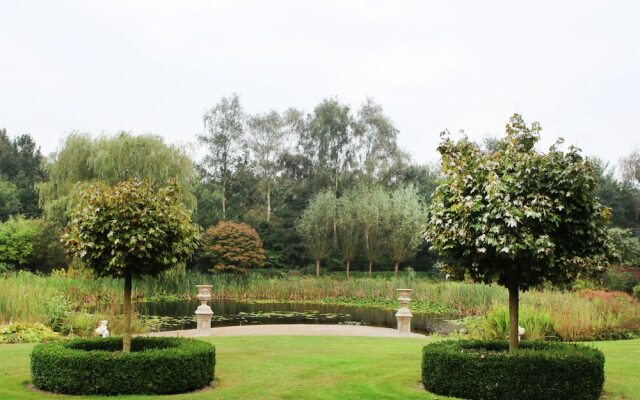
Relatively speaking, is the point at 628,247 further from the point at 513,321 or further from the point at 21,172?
the point at 21,172

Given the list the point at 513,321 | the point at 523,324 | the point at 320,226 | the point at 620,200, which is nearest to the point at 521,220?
the point at 513,321

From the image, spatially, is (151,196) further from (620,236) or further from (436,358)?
(620,236)

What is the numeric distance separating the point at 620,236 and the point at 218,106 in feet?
86.1

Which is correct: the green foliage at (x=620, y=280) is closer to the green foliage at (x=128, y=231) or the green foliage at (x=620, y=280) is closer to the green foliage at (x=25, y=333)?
the green foliage at (x=25, y=333)

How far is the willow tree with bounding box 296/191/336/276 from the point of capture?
34594mm

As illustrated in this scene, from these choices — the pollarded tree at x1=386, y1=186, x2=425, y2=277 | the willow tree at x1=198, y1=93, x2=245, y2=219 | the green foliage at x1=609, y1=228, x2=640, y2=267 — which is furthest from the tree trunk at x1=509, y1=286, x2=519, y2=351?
the willow tree at x1=198, y1=93, x2=245, y2=219

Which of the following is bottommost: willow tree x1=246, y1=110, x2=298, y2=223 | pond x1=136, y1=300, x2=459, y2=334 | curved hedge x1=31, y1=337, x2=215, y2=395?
pond x1=136, y1=300, x2=459, y2=334

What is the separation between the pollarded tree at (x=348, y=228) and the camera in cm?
3397

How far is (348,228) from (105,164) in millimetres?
14595

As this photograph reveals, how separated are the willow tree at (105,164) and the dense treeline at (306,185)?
351 centimetres

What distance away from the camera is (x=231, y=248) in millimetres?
30344

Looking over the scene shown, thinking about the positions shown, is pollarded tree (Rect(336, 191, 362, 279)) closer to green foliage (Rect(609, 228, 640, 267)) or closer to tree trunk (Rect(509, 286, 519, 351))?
green foliage (Rect(609, 228, 640, 267))

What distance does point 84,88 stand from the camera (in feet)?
60.0

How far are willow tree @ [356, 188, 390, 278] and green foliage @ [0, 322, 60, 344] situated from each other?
22.9 metres
